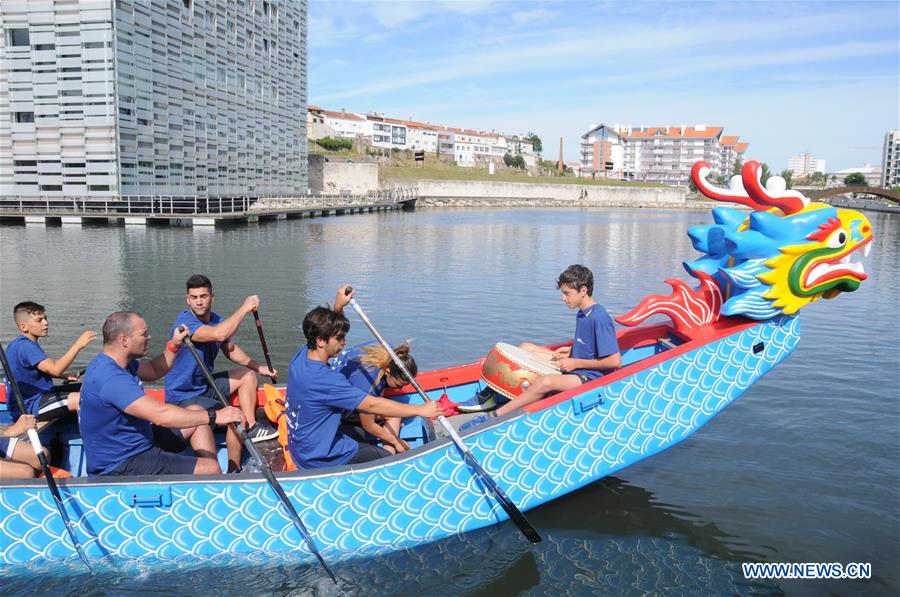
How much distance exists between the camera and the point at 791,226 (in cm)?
594

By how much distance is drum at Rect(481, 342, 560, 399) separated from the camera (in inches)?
236

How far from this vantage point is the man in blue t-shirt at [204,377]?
573 centimetres

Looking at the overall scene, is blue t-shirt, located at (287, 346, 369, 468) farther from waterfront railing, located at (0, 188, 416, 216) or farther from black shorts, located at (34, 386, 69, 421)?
waterfront railing, located at (0, 188, 416, 216)

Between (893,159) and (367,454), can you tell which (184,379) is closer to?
(367,454)

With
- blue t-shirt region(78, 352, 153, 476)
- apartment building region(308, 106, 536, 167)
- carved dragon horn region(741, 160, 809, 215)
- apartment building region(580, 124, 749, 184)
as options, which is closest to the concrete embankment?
apartment building region(308, 106, 536, 167)

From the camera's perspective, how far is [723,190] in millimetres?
6621

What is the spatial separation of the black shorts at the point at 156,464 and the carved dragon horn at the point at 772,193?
4.88 m

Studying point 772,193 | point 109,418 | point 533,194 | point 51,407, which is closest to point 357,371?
point 109,418

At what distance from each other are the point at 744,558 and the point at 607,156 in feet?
451

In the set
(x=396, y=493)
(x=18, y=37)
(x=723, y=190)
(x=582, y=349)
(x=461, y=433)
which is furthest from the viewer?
(x=18, y=37)

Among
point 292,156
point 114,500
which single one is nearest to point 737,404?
point 114,500

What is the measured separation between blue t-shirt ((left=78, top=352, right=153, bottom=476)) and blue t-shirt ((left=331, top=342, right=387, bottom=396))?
4.69ft

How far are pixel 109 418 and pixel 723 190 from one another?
532cm

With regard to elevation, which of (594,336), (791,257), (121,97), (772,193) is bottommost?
(594,336)
